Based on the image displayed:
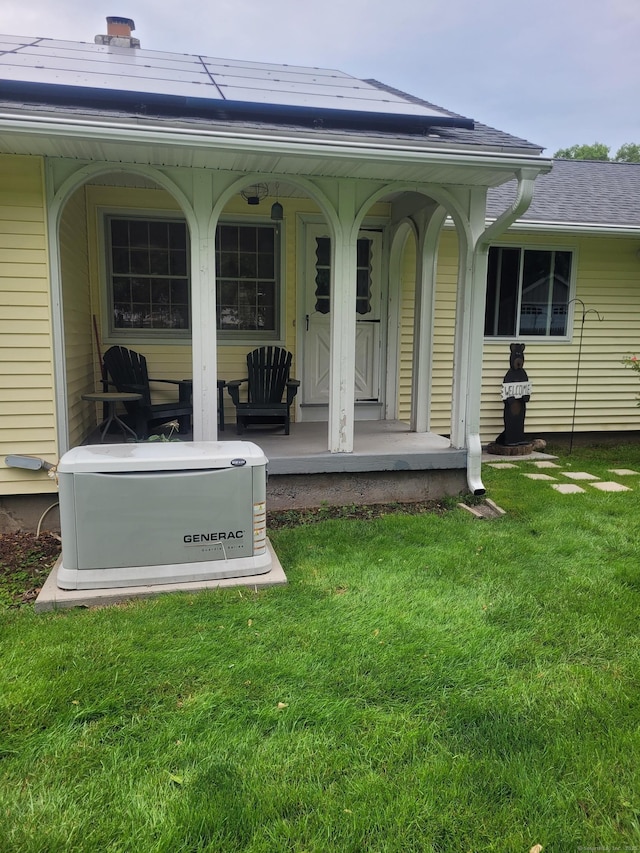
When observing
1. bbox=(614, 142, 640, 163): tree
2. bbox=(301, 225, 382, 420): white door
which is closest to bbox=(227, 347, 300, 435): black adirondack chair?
bbox=(301, 225, 382, 420): white door

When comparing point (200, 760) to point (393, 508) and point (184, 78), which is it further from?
point (184, 78)

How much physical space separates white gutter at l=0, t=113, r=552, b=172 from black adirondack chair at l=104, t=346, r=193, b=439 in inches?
89.5

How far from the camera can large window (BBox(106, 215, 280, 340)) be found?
5797mm

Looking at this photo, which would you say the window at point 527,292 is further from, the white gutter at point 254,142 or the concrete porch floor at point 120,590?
the concrete porch floor at point 120,590

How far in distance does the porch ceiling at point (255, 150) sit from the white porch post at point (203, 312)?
281mm

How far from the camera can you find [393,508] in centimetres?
458

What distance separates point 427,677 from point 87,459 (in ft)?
6.22

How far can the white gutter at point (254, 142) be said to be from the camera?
3264mm

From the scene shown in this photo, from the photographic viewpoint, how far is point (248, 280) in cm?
610

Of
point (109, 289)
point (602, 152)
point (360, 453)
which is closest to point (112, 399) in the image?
point (109, 289)

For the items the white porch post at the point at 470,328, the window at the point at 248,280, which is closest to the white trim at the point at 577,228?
the white porch post at the point at 470,328

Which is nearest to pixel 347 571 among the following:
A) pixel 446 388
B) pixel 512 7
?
pixel 446 388

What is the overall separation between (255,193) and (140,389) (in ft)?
7.43

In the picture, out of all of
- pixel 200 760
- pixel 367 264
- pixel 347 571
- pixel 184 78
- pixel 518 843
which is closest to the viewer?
pixel 518 843
